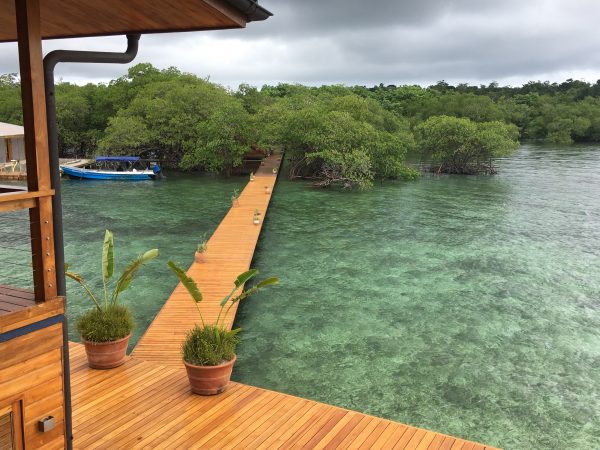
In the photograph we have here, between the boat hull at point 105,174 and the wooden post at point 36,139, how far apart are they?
96.3 ft

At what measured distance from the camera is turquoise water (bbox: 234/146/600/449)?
Answer: 7570mm

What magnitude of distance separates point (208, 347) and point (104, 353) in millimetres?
1527

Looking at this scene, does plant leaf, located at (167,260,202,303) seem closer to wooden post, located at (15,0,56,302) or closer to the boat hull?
wooden post, located at (15,0,56,302)

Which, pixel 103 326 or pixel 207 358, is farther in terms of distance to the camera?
pixel 103 326

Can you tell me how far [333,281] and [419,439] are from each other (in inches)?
305

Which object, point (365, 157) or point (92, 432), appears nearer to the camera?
point (92, 432)

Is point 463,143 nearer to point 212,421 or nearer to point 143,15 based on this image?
point 212,421

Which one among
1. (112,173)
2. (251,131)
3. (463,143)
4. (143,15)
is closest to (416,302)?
(143,15)

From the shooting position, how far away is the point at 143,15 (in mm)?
4117

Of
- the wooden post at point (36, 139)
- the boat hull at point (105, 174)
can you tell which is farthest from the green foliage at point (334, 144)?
the wooden post at point (36, 139)

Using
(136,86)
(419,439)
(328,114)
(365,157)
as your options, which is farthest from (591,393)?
(136,86)

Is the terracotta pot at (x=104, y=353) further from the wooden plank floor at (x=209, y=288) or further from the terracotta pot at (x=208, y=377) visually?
the terracotta pot at (x=208, y=377)

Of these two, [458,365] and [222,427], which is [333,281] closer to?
[458,365]

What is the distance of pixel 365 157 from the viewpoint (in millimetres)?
28812
